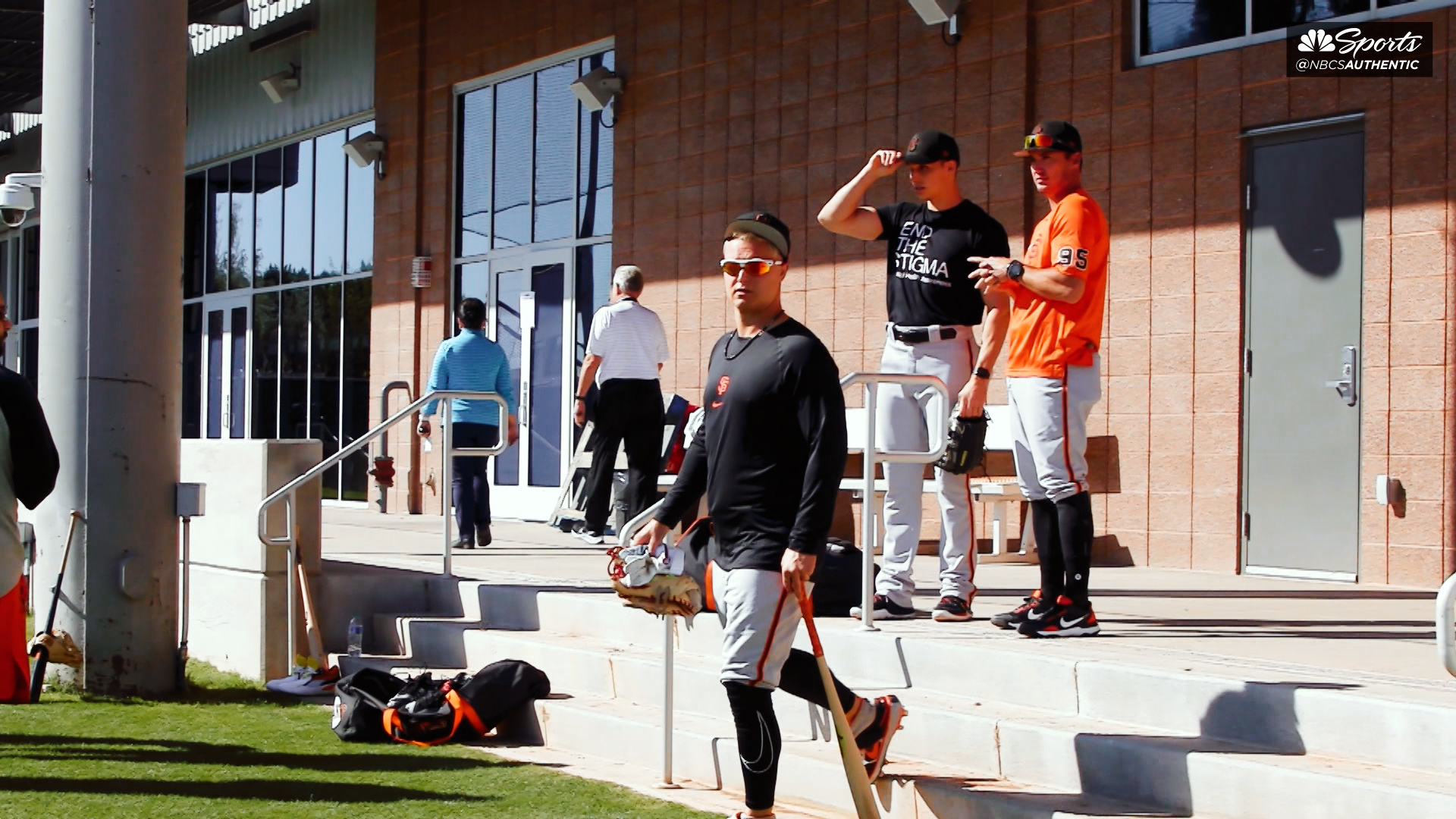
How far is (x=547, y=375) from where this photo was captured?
48.5 ft

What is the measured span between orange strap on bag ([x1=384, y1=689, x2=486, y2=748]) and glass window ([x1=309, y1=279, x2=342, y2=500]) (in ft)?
37.0

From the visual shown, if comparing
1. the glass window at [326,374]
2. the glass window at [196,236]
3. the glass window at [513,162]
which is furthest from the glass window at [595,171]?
the glass window at [196,236]

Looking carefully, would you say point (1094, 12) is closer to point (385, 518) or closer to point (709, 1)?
point (709, 1)

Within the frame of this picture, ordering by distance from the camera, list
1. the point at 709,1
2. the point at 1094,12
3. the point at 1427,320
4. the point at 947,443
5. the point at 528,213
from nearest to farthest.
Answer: the point at 947,443 → the point at 1427,320 → the point at 1094,12 → the point at 709,1 → the point at 528,213

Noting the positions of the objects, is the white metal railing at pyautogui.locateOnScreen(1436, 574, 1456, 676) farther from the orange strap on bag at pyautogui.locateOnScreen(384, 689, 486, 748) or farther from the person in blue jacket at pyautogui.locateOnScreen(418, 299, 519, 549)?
the person in blue jacket at pyautogui.locateOnScreen(418, 299, 519, 549)

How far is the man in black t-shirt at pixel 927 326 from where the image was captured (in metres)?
6.50

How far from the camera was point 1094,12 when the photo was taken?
10.1m

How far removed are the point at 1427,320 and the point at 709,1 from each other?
6.35 m

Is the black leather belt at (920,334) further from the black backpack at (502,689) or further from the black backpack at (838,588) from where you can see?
the black backpack at (502,689)

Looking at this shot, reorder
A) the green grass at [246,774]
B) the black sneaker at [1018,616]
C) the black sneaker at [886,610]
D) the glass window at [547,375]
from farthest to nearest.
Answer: the glass window at [547,375] → the black sneaker at [886,610] → the black sneaker at [1018,616] → the green grass at [246,774]

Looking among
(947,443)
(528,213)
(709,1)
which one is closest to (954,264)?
(947,443)

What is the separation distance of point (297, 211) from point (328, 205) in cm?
93

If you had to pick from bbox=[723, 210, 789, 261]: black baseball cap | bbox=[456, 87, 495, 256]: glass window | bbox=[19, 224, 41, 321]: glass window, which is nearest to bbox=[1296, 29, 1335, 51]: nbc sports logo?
bbox=[723, 210, 789, 261]: black baseball cap

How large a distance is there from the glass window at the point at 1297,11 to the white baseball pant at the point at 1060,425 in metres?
4.00
